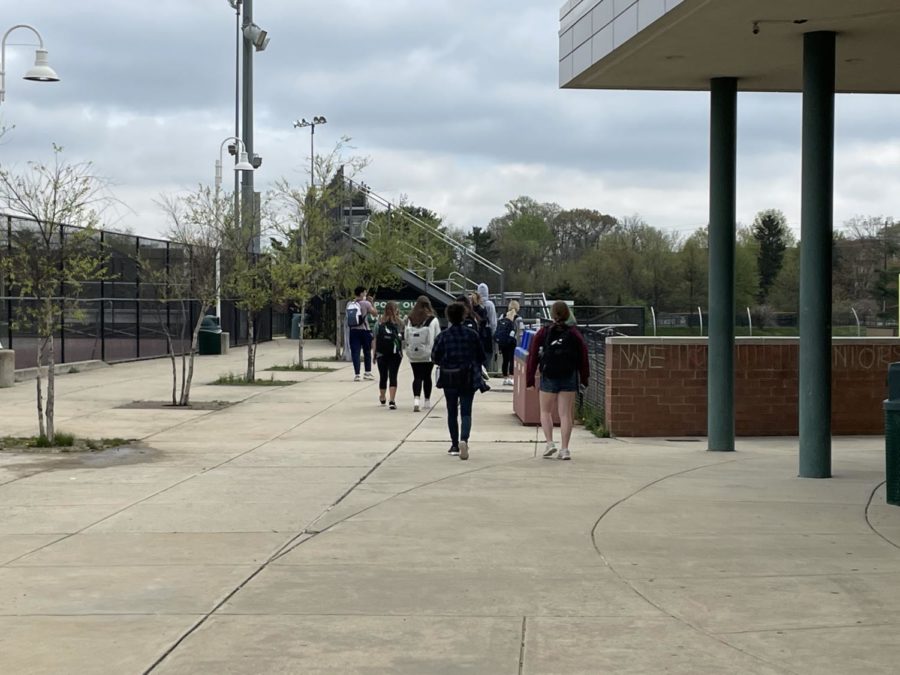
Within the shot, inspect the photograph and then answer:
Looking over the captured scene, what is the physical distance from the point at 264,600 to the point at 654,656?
89.6 inches

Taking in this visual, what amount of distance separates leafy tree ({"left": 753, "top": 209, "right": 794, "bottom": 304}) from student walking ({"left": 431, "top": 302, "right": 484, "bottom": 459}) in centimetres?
5414

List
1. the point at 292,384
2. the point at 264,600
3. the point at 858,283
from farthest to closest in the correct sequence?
1. the point at 858,283
2. the point at 292,384
3. the point at 264,600

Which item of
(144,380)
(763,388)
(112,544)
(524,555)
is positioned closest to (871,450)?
(763,388)

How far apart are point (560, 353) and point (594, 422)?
3209 mm

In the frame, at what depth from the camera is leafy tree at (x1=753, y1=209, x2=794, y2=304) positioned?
69.4 m

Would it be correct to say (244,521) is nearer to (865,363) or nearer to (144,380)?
(865,363)

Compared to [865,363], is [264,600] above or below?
below

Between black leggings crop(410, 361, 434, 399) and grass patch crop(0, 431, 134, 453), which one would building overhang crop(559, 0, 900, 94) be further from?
grass patch crop(0, 431, 134, 453)

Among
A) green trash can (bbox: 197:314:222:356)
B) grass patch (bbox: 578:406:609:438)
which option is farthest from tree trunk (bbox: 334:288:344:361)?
grass patch (bbox: 578:406:609:438)

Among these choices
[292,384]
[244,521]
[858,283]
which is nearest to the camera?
[244,521]

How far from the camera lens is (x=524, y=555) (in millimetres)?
8312

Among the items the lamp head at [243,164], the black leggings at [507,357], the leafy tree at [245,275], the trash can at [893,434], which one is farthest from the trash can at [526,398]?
the lamp head at [243,164]

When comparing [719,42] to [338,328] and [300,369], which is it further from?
[338,328]

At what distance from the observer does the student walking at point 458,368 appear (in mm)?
13711
